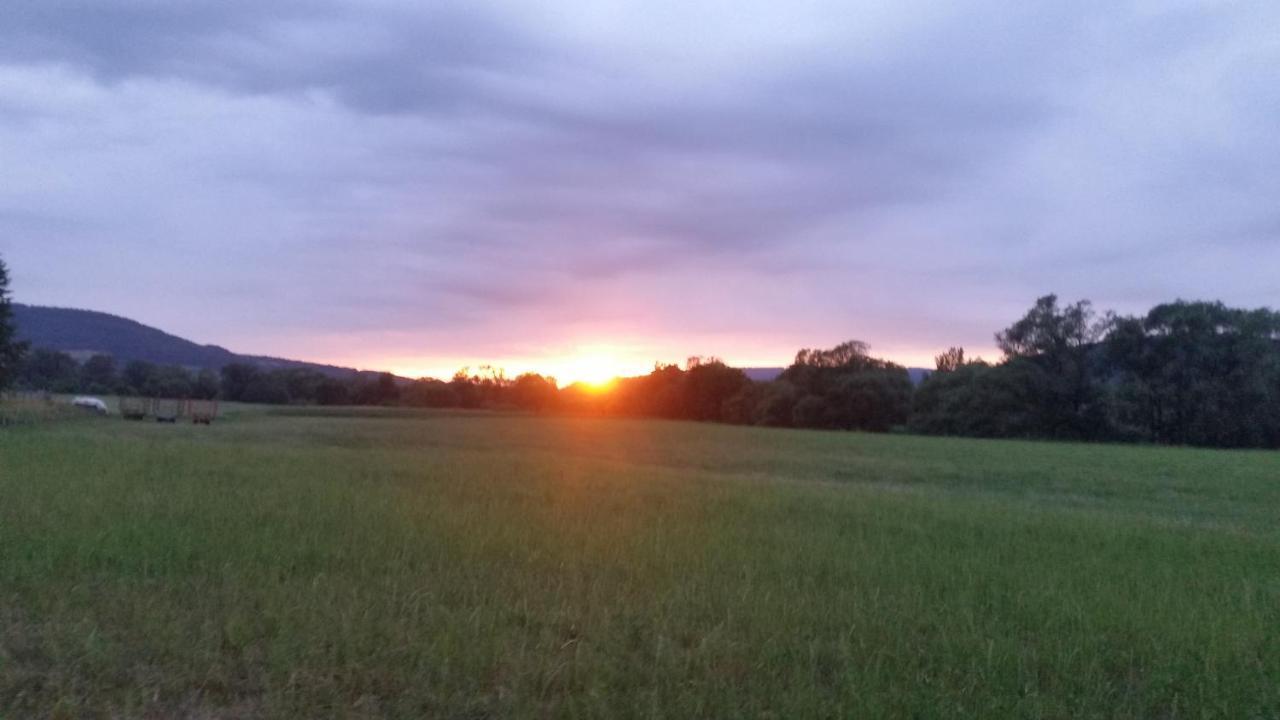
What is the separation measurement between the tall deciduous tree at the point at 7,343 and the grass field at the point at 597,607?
46584 millimetres

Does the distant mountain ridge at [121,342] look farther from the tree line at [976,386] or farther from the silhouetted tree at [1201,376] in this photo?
the silhouetted tree at [1201,376]

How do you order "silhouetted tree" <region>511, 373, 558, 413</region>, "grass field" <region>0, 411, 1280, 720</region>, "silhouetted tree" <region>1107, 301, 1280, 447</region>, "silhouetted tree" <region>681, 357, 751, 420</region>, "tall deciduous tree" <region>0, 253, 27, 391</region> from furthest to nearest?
"silhouetted tree" <region>681, 357, 751, 420</region> → "silhouetted tree" <region>511, 373, 558, 413</region> → "silhouetted tree" <region>1107, 301, 1280, 447</region> → "tall deciduous tree" <region>0, 253, 27, 391</region> → "grass field" <region>0, 411, 1280, 720</region>

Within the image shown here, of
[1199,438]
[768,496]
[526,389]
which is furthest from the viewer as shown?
[526,389]

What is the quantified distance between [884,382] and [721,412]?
2126 centimetres

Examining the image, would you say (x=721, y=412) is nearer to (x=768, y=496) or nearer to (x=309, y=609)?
(x=768, y=496)

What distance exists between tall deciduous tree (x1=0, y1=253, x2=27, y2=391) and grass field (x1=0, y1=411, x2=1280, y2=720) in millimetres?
46584

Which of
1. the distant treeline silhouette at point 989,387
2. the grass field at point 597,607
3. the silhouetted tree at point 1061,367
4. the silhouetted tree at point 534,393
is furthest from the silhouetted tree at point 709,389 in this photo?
the grass field at point 597,607

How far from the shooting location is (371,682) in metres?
5.86

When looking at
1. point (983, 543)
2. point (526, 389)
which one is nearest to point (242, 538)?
point (983, 543)

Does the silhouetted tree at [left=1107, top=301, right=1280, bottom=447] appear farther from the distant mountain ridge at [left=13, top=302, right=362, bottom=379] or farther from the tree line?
the distant mountain ridge at [left=13, top=302, right=362, bottom=379]

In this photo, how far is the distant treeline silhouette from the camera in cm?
7888

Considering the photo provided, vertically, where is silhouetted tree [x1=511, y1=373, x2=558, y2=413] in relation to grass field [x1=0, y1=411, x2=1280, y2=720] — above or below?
above

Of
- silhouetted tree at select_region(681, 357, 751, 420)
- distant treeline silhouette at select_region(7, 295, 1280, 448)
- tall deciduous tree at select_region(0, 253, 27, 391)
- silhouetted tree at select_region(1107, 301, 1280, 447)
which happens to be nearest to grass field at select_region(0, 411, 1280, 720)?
tall deciduous tree at select_region(0, 253, 27, 391)

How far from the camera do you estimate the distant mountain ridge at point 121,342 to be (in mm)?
109750
